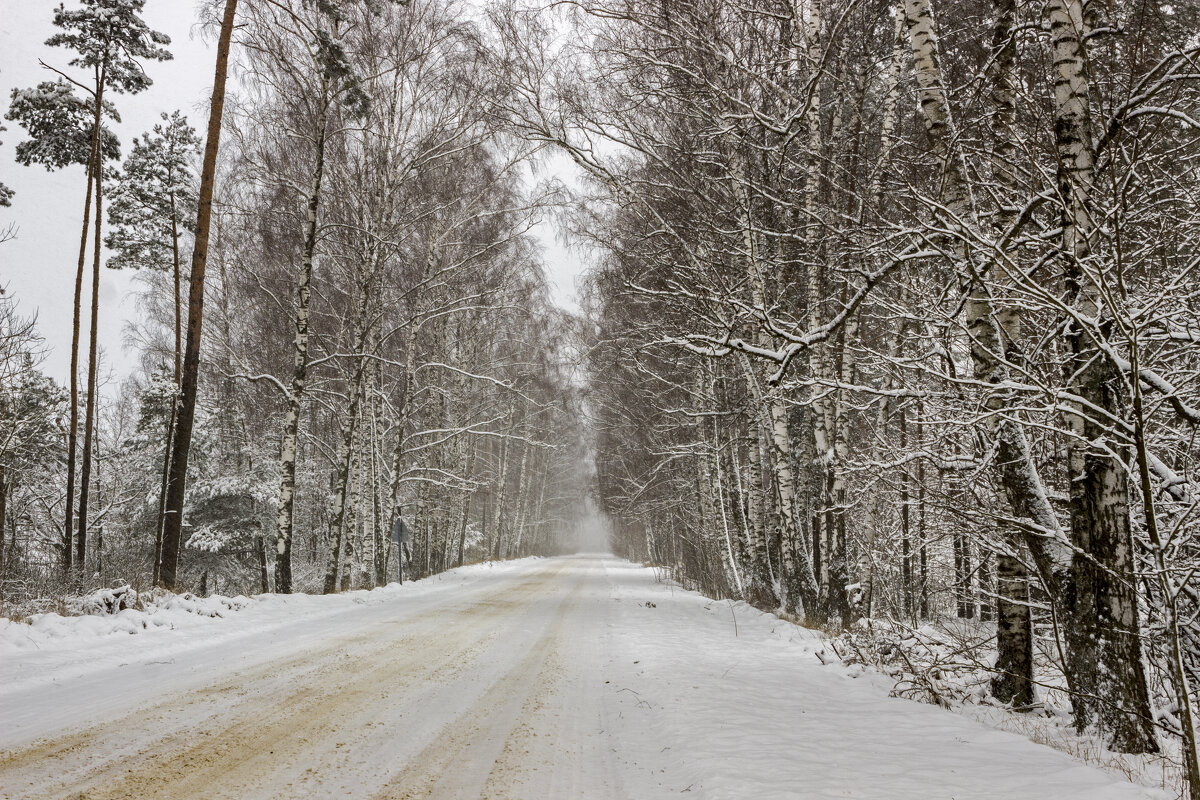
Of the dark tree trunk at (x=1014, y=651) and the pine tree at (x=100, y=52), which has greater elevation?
the pine tree at (x=100, y=52)

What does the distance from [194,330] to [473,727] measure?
9714 mm

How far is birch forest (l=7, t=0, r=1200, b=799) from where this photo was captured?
12.9 ft

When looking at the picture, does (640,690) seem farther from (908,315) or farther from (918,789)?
(908,315)

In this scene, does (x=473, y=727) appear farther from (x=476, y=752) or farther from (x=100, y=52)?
(x=100, y=52)

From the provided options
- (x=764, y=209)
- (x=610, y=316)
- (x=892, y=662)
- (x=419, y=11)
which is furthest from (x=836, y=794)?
(x=419, y=11)

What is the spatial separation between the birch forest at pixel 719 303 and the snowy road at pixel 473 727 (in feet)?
3.28

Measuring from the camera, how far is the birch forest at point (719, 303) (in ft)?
12.9

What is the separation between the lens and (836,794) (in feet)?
10.3

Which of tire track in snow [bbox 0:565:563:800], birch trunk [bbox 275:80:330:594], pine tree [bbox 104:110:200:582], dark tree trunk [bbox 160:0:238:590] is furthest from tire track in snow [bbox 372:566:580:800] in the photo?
pine tree [bbox 104:110:200:582]

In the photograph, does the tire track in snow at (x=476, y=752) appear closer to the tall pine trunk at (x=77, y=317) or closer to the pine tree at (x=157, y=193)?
the tall pine trunk at (x=77, y=317)

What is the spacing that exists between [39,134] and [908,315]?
19.8 metres

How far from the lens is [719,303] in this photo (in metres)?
6.15

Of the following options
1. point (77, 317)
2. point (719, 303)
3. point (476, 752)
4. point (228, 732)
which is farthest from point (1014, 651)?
point (77, 317)

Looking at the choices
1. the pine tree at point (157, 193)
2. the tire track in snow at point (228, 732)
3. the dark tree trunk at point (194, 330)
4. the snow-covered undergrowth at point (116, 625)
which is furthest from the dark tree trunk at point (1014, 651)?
the pine tree at point (157, 193)
